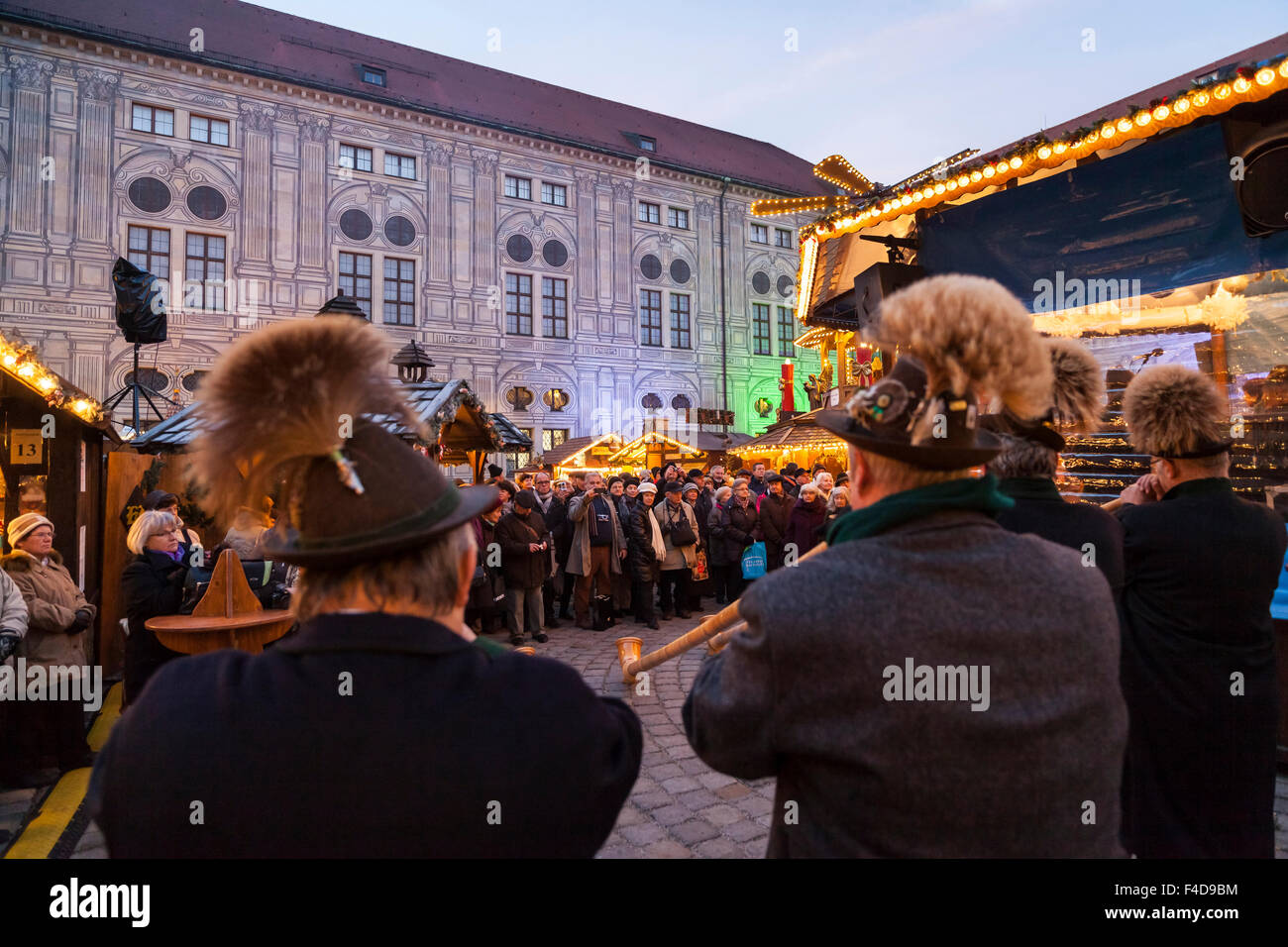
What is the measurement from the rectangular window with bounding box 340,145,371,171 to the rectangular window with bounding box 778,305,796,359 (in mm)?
20452

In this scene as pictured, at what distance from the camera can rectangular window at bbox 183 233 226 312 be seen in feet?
81.5

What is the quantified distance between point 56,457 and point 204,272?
21656 millimetres

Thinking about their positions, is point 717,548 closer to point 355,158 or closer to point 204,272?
point 204,272

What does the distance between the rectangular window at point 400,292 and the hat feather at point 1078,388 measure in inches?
1117

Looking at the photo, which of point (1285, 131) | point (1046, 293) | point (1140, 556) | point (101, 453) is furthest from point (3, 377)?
point (1285, 131)

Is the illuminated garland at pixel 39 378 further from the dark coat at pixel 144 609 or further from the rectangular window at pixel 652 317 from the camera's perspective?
the rectangular window at pixel 652 317

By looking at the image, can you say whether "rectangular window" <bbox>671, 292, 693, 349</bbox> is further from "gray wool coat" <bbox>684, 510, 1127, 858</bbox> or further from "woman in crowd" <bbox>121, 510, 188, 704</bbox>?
"gray wool coat" <bbox>684, 510, 1127, 858</bbox>

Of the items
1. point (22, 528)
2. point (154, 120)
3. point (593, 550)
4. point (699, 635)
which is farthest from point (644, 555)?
point (154, 120)

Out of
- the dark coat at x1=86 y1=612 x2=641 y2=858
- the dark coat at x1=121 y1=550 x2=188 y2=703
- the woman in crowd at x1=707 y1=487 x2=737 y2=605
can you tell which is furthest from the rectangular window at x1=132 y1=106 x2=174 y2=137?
the dark coat at x1=86 y1=612 x2=641 y2=858

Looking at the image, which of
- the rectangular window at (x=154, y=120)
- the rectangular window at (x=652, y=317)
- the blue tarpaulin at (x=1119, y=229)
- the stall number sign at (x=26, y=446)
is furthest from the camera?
the rectangular window at (x=652, y=317)

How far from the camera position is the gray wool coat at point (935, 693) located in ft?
4.06

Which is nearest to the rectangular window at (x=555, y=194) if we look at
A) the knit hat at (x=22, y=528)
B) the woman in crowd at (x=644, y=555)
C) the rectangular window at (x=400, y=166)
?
the rectangular window at (x=400, y=166)

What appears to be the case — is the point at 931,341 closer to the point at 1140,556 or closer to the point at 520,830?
the point at 520,830
